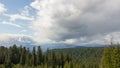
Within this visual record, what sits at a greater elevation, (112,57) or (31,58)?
(112,57)

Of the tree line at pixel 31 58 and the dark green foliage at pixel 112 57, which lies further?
the tree line at pixel 31 58

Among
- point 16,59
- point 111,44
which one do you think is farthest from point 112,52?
point 16,59

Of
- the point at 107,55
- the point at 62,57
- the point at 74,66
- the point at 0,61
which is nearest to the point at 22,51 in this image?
the point at 0,61

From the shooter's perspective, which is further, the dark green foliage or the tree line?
the tree line

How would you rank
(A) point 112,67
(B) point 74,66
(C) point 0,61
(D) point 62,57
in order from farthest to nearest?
(D) point 62,57 → (C) point 0,61 → (B) point 74,66 → (A) point 112,67

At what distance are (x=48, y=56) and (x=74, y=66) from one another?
44.4m

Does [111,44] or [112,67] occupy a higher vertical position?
[111,44]

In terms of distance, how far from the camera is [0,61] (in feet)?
586

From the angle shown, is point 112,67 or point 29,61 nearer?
point 112,67

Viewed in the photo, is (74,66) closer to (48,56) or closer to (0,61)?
(48,56)

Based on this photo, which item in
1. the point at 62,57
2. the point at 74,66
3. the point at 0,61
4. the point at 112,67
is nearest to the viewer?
the point at 112,67

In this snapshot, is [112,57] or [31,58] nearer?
[112,57]

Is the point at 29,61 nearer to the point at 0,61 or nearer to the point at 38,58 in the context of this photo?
the point at 38,58

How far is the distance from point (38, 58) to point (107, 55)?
114967 mm
